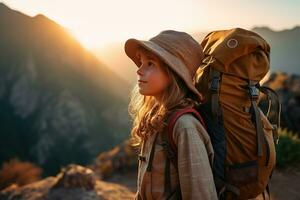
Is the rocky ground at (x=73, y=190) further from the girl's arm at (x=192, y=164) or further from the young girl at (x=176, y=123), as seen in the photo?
the girl's arm at (x=192, y=164)

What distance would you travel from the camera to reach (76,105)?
6519 cm

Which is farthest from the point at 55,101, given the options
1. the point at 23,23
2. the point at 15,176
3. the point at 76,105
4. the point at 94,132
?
the point at 15,176

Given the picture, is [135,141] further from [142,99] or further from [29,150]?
[29,150]

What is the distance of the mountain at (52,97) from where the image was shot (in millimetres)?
60781

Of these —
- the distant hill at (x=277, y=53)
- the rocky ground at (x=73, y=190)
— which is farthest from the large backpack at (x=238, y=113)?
the distant hill at (x=277, y=53)

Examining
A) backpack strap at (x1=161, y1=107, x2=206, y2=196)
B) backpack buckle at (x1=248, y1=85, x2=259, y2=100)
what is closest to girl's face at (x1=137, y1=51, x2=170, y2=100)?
backpack strap at (x1=161, y1=107, x2=206, y2=196)

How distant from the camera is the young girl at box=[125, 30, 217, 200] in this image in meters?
1.87

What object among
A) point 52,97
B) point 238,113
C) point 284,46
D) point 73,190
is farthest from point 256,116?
point 284,46

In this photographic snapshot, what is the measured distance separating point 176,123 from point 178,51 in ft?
1.30

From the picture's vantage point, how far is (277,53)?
354 ft

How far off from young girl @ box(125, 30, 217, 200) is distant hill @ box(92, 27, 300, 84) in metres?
89.2

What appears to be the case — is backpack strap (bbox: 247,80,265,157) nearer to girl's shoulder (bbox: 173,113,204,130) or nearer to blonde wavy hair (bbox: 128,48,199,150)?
blonde wavy hair (bbox: 128,48,199,150)

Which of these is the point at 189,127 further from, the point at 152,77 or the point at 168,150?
the point at 152,77

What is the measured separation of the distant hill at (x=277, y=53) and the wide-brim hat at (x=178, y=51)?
89159 millimetres
